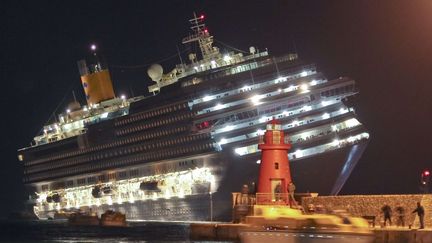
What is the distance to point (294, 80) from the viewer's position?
61.5 m

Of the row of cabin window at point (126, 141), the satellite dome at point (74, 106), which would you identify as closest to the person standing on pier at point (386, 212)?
the row of cabin window at point (126, 141)

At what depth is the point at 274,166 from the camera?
3578cm

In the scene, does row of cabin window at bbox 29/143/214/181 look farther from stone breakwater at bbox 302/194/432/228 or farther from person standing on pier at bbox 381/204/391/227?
person standing on pier at bbox 381/204/391/227

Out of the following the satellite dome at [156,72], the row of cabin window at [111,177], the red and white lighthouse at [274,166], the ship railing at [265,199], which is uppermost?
the satellite dome at [156,72]

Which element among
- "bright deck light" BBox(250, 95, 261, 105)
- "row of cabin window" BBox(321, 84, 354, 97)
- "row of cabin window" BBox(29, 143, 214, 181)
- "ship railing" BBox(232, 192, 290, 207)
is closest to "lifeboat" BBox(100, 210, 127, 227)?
"row of cabin window" BBox(29, 143, 214, 181)

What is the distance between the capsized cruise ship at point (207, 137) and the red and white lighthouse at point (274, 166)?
22955 mm

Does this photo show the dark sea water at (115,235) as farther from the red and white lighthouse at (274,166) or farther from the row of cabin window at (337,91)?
the row of cabin window at (337,91)

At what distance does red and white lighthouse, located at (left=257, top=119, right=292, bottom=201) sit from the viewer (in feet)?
117

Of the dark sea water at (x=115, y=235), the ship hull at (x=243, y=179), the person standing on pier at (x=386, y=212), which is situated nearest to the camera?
the person standing on pier at (x=386, y=212)

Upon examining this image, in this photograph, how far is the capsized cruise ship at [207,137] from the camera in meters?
59.5

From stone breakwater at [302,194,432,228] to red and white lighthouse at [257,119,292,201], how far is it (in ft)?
6.68

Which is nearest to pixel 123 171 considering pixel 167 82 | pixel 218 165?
pixel 167 82

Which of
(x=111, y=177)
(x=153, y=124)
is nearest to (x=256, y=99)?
(x=153, y=124)

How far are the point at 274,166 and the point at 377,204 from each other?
5.80m
